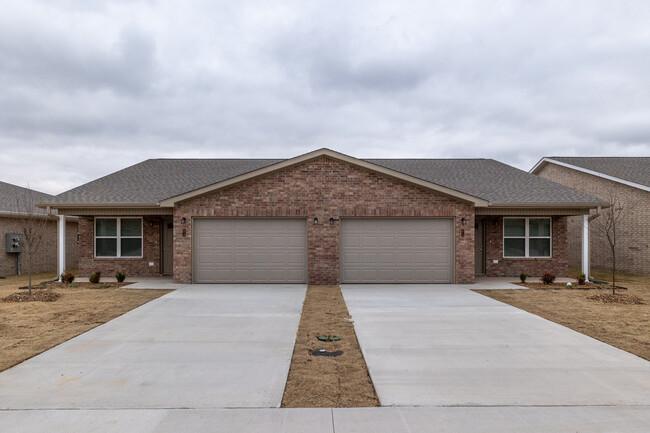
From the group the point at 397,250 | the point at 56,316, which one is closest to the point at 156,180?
the point at 56,316

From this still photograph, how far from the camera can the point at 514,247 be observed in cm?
1550

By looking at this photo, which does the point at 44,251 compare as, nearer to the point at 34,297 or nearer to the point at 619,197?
the point at 34,297

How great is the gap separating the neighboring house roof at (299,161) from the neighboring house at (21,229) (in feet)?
9.55

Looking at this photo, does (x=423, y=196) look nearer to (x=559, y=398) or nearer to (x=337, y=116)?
(x=559, y=398)

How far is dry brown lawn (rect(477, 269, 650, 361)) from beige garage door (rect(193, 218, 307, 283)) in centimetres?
610

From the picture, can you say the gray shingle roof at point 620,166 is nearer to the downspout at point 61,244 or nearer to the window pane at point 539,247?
the window pane at point 539,247

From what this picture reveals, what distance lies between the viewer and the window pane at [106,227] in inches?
609

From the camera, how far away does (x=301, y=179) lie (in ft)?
44.0

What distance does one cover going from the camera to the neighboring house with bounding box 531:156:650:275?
→ 17.0 meters

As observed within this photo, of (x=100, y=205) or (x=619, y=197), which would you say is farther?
(x=619, y=197)

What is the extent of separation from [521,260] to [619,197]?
6.93m

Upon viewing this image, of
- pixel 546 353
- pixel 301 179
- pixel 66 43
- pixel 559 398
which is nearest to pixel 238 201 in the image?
pixel 301 179

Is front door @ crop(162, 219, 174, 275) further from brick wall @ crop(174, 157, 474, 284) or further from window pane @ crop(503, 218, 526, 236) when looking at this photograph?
window pane @ crop(503, 218, 526, 236)

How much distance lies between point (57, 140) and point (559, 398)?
1213 inches
